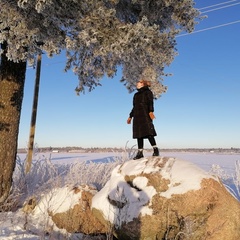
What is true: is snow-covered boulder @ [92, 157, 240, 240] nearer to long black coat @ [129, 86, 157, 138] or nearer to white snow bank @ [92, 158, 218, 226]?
white snow bank @ [92, 158, 218, 226]

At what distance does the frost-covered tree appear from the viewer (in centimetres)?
560

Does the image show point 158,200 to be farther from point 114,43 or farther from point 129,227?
point 114,43

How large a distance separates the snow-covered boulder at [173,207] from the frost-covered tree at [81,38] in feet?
7.64

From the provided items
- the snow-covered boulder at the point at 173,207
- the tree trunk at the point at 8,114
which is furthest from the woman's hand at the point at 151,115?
the tree trunk at the point at 8,114

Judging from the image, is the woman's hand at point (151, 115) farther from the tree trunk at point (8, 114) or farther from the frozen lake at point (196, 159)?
the tree trunk at point (8, 114)

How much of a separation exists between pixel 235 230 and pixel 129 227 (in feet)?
5.08

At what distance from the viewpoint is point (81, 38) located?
570cm

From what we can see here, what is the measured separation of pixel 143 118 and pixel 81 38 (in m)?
2.15

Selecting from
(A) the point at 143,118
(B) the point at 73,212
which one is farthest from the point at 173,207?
(A) the point at 143,118

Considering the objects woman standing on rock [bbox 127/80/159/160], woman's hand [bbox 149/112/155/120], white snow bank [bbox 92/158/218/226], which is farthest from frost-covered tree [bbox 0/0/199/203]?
white snow bank [bbox 92/158/218/226]

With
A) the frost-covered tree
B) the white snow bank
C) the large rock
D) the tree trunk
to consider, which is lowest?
the large rock

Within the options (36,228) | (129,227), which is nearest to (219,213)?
(129,227)

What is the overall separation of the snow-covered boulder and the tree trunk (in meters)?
2.43

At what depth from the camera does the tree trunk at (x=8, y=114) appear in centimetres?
678
